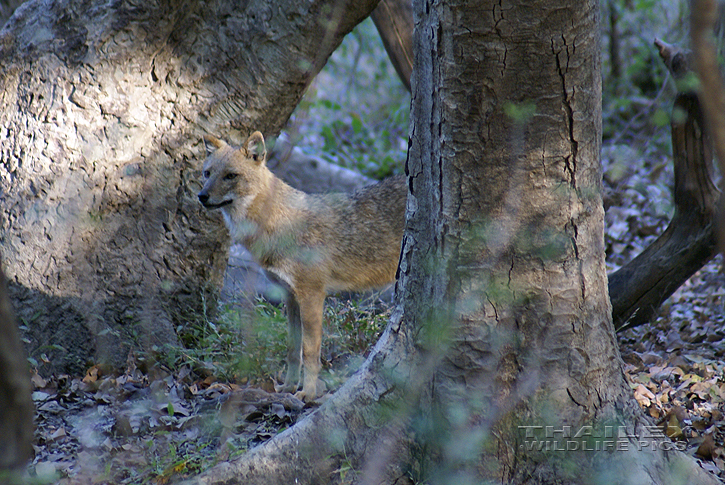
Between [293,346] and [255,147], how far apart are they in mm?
1782

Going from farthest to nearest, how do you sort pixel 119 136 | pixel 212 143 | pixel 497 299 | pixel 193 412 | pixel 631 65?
1. pixel 631 65
2. pixel 212 143
3. pixel 119 136
4. pixel 193 412
5. pixel 497 299

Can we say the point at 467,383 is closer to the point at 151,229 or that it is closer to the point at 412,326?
the point at 412,326

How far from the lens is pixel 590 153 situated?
298cm

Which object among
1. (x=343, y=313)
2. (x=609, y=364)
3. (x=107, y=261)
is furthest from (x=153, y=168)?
(x=609, y=364)

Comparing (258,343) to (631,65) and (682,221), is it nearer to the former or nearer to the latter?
(682,221)

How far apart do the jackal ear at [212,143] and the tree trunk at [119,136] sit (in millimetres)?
128

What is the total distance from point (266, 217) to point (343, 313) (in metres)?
1.27

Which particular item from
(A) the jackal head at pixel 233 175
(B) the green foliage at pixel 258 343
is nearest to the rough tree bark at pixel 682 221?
(B) the green foliage at pixel 258 343

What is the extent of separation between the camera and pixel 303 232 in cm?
562

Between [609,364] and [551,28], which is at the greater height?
[551,28]

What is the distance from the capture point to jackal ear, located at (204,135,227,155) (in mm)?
5426

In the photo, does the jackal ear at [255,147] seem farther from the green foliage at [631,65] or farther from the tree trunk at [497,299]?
the green foliage at [631,65]

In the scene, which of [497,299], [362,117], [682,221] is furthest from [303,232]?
[362,117]

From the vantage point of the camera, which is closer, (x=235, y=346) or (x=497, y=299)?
(x=497, y=299)
